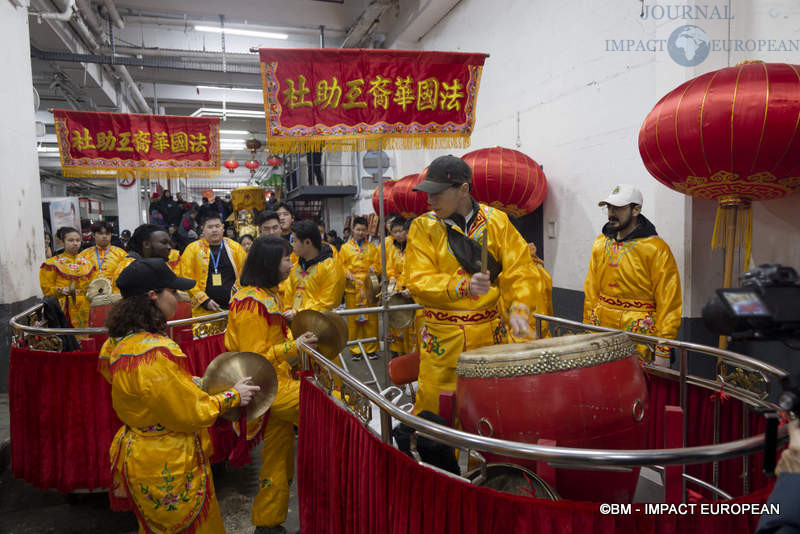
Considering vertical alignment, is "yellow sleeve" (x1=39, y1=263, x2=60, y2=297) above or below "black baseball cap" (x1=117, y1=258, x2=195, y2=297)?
below

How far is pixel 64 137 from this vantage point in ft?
A: 24.7

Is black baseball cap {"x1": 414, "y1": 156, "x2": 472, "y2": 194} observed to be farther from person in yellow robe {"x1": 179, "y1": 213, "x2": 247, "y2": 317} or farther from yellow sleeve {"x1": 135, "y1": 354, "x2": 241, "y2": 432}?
person in yellow robe {"x1": 179, "y1": 213, "x2": 247, "y2": 317}

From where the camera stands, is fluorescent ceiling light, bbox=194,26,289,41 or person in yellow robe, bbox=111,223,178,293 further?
fluorescent ceiling light, bbox=194,26,289,41

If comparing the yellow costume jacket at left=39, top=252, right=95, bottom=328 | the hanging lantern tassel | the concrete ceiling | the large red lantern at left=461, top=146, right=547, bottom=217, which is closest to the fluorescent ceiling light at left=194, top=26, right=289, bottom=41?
the concrete ceiling

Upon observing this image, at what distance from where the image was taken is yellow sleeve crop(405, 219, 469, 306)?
2.51 metres

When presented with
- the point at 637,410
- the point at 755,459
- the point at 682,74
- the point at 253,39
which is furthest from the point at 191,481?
the point at 253,39

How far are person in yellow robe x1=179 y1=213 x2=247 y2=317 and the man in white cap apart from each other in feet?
11.7

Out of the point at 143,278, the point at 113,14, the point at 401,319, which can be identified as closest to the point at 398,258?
the point at 401,319

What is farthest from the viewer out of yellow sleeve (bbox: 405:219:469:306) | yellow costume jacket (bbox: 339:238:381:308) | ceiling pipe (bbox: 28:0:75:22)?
yellow costume jacket (bbox: 339:238:381:308)

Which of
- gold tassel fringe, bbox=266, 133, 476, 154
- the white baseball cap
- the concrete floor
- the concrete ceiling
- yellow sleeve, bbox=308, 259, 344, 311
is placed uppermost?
the concrete ceiling

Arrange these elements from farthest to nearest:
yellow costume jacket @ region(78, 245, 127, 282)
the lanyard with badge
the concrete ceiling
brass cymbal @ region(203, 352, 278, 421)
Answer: the concrete ceiling → yellow costume jacket @ region(78, 245, 127, 282) → the lanyard with badge → brass cymbal @ region(203, 352, 278, 421)

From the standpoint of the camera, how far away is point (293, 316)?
314cm

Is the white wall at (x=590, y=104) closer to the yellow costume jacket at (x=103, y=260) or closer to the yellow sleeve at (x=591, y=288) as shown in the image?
the yellow sleeve at (x=591, y=288)

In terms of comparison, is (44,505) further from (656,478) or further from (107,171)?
(107,171)
